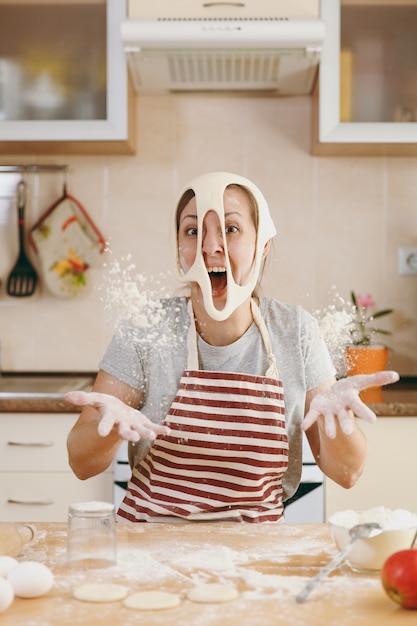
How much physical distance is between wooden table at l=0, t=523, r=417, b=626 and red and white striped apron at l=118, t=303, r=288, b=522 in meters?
0.15

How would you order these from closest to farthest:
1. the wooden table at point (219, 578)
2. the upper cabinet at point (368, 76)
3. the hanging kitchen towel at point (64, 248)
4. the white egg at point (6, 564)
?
the wooden table at point (219, 578), the white egg at point (6, 564), the upper cabinet at point (368, 76), the hanging kitchen towel at point (64, 248)

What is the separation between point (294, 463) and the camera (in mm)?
1522

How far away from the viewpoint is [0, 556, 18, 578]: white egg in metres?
1.00

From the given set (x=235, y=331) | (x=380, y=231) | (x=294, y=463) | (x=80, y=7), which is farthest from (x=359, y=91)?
(x=294, y=463)

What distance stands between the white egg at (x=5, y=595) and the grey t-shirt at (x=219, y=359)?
2.00 ft

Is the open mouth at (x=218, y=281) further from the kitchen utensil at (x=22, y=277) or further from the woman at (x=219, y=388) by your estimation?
the kitchen utensil at (x=22, y=277)

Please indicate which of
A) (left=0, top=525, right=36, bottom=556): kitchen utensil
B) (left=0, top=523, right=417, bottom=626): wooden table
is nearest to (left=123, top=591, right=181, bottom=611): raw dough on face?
(left=0, top=523, right=417, bottom=626): wooden table

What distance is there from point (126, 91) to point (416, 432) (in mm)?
1202

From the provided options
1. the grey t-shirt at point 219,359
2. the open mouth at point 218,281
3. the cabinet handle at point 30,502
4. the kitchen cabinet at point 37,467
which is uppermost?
the open mouth at point 218,281

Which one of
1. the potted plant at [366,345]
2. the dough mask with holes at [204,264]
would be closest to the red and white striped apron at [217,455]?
the dough mask with holes at [204,264]

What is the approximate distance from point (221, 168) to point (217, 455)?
1.36m

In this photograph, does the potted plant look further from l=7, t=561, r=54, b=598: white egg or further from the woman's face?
l=7, t=561, r=54, b=598: white egg

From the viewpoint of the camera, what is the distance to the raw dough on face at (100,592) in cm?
94

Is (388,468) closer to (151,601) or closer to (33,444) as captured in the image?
(33,444)
